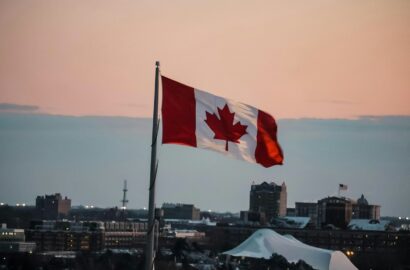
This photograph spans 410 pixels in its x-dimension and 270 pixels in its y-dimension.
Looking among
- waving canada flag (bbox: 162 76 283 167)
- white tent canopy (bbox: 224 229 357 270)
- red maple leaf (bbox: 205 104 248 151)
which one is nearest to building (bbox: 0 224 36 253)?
white tent canopy (bbox: 224 229 357 270)

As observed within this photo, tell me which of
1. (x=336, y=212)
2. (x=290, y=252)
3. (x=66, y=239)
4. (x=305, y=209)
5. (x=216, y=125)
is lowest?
(x=216, y=125)

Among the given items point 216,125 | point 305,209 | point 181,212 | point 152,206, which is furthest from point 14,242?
point 181,212

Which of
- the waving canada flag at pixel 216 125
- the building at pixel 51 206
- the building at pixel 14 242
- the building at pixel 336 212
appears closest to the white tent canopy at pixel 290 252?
the building at pixel 14 242

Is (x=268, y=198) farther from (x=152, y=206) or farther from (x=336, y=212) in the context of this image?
(x=152, y=206)

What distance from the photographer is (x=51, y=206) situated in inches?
6309

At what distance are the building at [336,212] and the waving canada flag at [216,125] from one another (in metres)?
103

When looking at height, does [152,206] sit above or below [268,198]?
below

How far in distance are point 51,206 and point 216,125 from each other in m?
151

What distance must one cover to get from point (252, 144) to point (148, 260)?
1.40m

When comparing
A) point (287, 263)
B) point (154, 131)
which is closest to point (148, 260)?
point (154, 131)

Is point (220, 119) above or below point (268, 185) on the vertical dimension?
below

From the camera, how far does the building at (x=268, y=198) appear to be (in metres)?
142

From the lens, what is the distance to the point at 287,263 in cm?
6562

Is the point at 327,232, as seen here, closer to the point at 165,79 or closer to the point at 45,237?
the point at 45,237
